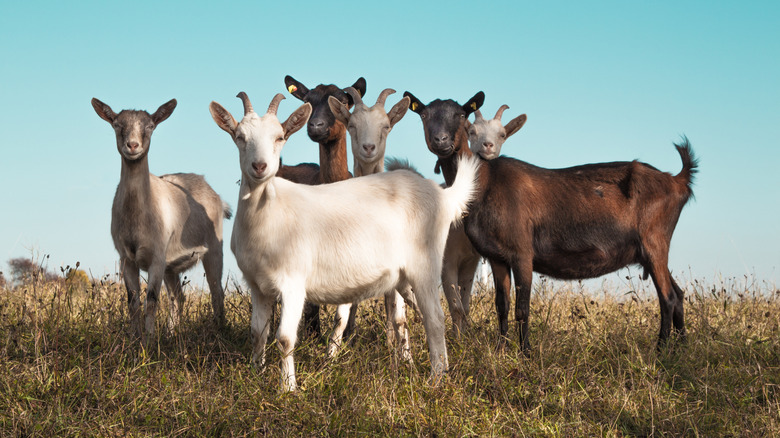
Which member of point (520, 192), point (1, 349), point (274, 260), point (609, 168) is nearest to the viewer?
point (274, 260)

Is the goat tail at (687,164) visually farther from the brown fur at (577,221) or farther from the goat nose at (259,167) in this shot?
the goat nose at (259,167)

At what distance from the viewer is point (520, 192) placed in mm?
7328

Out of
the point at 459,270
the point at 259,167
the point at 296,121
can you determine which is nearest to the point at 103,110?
the point at 296,121

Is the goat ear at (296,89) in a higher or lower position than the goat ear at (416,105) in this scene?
higher

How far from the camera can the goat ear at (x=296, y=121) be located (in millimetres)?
5599

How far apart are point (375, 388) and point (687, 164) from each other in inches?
194

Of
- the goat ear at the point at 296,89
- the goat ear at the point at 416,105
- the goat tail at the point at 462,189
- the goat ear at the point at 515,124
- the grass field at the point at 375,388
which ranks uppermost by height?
the goat ear at the point at 515,124

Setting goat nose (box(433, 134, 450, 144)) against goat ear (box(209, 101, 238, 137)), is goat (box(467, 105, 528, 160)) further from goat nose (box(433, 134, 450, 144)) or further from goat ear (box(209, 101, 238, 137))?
goat ear (box(209, 101, 238, 137))

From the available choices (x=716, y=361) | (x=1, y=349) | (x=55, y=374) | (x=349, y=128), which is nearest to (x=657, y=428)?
(x=716, y=361)

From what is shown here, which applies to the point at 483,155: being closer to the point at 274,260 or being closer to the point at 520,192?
the point at 520,192

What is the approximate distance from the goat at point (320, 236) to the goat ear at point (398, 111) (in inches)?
48.5

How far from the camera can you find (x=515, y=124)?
10219mm

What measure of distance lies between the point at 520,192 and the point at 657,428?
2.78 m

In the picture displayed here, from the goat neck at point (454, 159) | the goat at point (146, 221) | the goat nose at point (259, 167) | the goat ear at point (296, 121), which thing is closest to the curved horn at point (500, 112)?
the goat neck at point (454, 159)
